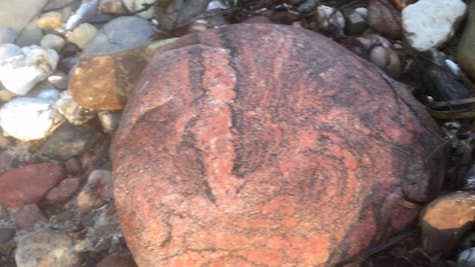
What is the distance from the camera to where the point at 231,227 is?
1952 millimetres

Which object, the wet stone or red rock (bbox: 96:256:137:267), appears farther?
the wet stone

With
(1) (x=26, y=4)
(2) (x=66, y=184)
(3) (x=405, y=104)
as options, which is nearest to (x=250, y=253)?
(3) (x=405, y=104)

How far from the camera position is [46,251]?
255 centimetres

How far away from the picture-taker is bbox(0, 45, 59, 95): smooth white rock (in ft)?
10.2

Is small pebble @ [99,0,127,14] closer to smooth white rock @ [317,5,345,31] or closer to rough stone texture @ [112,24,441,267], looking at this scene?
smooth white rock @ [317,5,345,31]

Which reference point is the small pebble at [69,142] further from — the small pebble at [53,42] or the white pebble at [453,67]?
the white pebble at [453,67]

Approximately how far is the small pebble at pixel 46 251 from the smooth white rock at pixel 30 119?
0.54 metres

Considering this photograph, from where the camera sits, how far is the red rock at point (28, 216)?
2.73 meters

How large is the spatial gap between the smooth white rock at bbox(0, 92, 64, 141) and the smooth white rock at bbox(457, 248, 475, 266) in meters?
1.85

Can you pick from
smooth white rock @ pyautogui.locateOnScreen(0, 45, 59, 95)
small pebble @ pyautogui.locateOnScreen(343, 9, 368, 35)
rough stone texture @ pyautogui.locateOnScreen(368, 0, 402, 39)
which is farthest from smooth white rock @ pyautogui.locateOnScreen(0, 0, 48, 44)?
rough stone texture @ pyautogui.locateOnScreen(368, 0, 402, 39)

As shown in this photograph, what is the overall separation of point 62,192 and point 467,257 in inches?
66.6

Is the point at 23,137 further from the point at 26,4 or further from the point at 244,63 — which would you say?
the point at 244,63

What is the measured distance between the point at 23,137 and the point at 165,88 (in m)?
1.10

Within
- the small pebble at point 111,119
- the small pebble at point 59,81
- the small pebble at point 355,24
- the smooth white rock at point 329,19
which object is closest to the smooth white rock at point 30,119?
the small pebble at point 59,81
